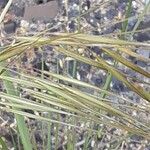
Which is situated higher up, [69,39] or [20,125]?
[69,39]

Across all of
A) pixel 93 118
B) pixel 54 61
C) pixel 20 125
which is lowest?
pixel 54 61

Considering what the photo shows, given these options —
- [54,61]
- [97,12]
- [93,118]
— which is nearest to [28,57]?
[54,61]

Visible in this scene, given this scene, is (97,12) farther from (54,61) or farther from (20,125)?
(20,125)

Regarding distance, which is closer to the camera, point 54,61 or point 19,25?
point 54,61

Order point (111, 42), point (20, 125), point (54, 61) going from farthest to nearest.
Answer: point (54, 61) → point (20, 125) → point (111, 42)

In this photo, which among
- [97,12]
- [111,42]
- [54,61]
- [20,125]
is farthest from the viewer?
[97,12]

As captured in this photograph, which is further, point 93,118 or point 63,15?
point 63,15

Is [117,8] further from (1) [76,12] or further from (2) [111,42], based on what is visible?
(2) [111,42]

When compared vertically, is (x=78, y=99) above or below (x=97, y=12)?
above

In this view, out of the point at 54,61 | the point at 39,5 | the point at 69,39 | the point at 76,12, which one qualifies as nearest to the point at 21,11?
the point at 39,5
